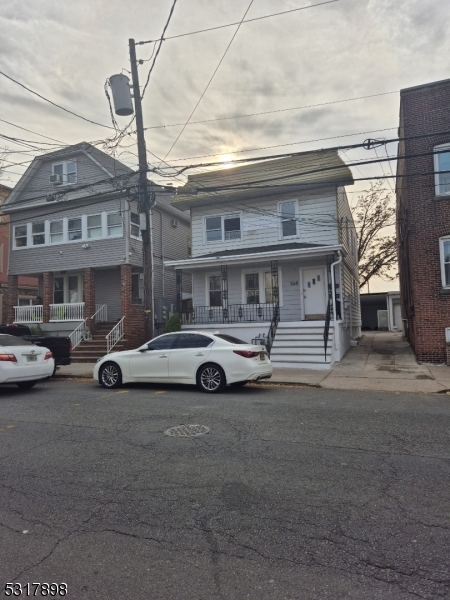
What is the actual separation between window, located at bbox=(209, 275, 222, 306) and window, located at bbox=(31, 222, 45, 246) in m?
9.24

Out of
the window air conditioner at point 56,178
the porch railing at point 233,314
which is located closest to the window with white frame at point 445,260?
the porch railing at point 233,314

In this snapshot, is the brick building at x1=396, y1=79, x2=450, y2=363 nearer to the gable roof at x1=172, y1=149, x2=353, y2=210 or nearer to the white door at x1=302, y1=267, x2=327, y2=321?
the gable roof at x1=172, y1=149, x2=353, y2=210

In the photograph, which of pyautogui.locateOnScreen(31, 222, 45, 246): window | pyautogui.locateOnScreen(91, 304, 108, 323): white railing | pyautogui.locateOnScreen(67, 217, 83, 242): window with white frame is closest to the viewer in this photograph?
pyautogui.locateOnScreen(91, 304, 108, 323): white railing

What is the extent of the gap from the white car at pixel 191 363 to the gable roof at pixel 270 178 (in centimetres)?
843

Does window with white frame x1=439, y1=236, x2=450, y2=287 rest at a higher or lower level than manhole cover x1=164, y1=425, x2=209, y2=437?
higher

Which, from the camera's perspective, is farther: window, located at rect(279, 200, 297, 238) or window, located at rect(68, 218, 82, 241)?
window, located at rect(68, 218, 82, 241)

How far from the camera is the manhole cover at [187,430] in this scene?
5.91 metres

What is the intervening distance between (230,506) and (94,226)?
60.6 feet

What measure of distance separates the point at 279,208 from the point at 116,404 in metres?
12.6

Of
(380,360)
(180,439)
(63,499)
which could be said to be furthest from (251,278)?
(63,499)

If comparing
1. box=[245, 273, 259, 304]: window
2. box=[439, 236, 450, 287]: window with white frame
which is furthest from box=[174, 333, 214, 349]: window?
box=[439, 236, 450, 287]: window with white frame

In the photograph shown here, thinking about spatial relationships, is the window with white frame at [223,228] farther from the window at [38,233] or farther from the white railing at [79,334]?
the window at [38,233]

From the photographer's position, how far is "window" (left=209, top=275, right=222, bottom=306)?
19.0 m

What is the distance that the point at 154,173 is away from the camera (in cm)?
1353
